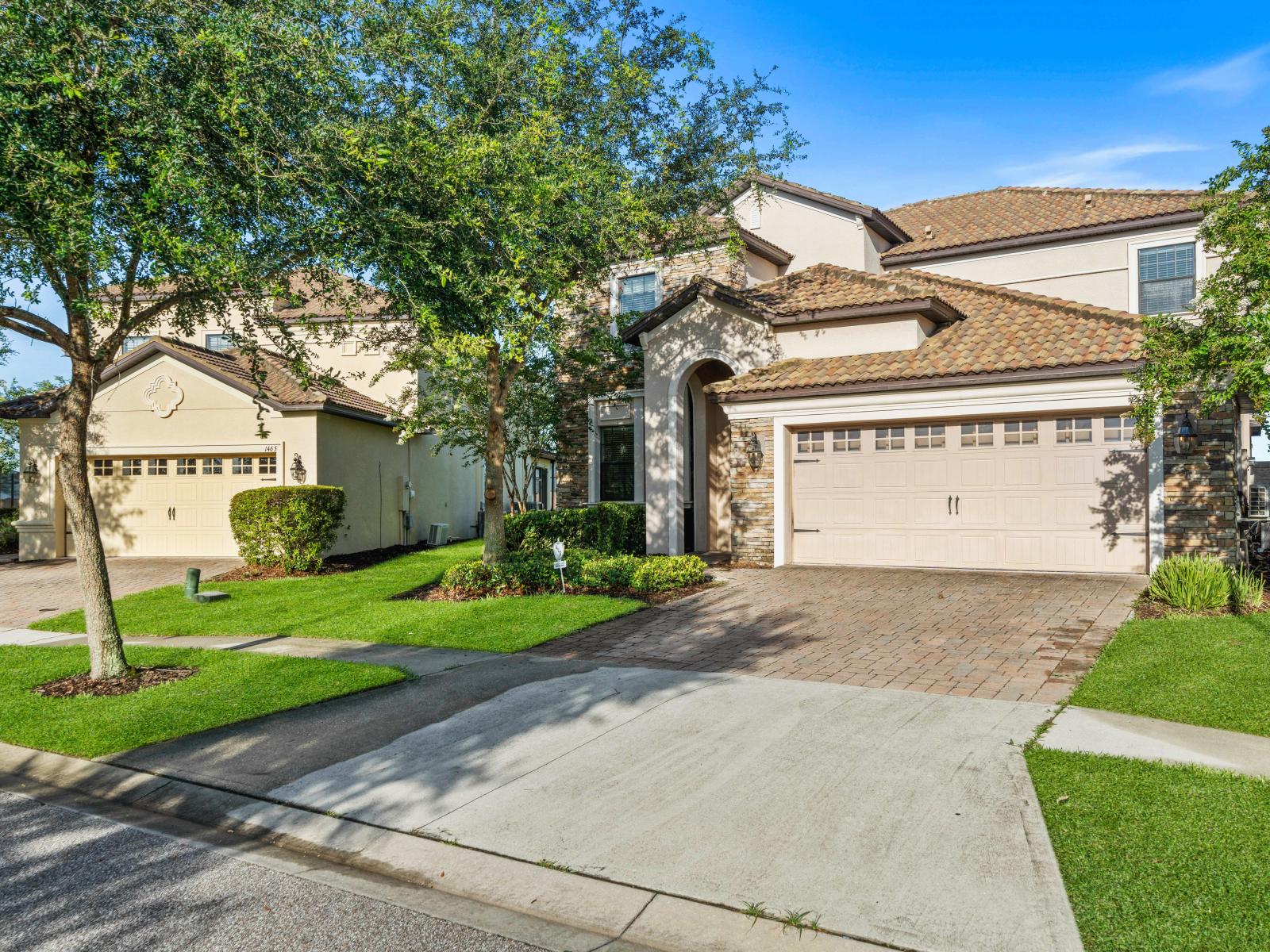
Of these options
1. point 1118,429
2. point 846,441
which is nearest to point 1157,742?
point 1118,429

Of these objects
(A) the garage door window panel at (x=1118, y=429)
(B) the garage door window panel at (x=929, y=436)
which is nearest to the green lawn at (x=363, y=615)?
(B) the garage door window panel at (x=929, y=436)

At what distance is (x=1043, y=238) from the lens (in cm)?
1917

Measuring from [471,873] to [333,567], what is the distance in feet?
49.9

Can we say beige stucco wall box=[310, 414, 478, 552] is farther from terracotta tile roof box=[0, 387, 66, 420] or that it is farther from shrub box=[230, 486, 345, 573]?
terracotta tile roof box=[0, 387, 66, 420]

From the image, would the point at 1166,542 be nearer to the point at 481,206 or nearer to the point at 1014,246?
Result: the point at 1014,246

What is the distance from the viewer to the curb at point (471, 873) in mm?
3889

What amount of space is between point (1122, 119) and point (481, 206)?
37.0 ft

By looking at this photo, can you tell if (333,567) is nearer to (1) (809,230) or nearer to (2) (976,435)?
(2) (976,435)

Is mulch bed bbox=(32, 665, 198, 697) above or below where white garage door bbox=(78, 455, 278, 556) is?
below

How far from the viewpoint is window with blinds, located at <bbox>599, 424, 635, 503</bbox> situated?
19.8 metres

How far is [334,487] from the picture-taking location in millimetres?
18844

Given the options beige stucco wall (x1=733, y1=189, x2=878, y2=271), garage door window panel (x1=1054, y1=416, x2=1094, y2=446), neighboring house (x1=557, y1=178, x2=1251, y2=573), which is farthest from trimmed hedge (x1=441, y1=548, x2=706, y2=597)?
beige stucco wall (x1=733, y1=189, x2=878, y2=271)

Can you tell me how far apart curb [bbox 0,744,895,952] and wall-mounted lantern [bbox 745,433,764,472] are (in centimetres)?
1118

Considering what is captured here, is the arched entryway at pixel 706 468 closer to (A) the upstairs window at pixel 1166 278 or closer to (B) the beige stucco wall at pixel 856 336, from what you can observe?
(B) the beige stucco wall at pixel 856 336
